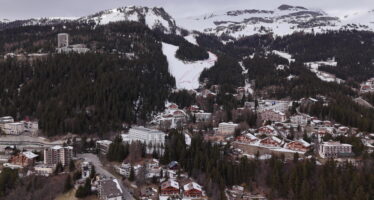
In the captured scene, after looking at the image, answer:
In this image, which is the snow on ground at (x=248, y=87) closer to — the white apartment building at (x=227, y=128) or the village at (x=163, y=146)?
the village at (x=163, y=146)

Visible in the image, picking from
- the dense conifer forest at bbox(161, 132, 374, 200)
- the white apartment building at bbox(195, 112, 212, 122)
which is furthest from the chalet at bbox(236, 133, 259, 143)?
the white apartment building at bbox(195, 112, 212, 122)

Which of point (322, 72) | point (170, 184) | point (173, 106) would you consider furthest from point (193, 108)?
point (322, 72)

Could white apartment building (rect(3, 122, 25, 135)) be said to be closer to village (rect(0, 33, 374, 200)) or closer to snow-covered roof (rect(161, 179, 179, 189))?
village (rect(0, 33, 374, 200))

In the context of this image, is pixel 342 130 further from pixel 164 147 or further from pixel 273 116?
pixel 164 147

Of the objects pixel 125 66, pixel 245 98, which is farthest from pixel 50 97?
pixel 245 98

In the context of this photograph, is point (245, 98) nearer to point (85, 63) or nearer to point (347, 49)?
point (85, 63)

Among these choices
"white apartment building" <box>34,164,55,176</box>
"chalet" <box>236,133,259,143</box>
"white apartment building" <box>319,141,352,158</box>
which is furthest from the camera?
"chalet" <box>236,133,259,143</box>

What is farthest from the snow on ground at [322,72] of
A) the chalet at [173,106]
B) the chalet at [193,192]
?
the chalet at [193,192]
